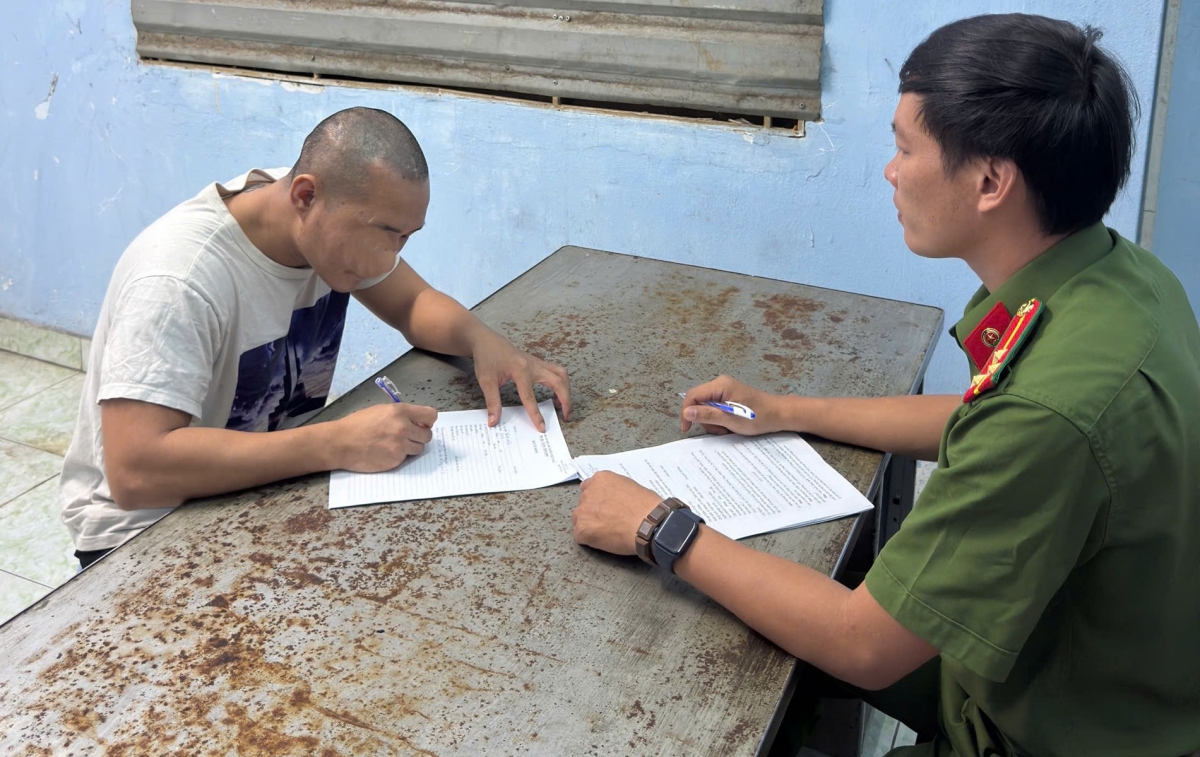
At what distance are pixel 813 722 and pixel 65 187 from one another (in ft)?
10.7

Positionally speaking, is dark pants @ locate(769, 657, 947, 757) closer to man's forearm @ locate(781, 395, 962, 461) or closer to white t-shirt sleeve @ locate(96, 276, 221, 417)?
man's forearm @ locate(781, 395, 962, 461)

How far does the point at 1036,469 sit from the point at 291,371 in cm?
123

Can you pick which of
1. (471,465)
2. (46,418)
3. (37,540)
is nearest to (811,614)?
(471,465)

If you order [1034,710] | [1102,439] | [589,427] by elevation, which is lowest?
[1034,710]

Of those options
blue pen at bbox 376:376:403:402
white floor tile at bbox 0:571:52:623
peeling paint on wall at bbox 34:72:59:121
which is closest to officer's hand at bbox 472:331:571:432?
blue pen at bbox 376:376:403:402

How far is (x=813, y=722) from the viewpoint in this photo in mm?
1500

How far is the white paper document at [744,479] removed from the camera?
4.27 feet

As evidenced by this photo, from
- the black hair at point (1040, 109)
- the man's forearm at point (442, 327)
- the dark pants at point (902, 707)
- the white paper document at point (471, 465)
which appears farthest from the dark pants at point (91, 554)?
the black hair at point (1040, 109)

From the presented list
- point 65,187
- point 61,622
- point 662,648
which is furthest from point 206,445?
point 65,187

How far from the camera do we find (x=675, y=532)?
1168mm

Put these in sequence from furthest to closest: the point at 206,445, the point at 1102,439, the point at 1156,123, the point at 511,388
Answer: the point at 1156,123 → the point at 511,388 → the point at 206,445 → the point at 1102,439

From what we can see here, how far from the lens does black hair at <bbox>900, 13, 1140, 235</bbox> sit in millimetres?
1018

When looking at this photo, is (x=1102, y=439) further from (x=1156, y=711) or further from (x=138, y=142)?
(x=138, y=142)

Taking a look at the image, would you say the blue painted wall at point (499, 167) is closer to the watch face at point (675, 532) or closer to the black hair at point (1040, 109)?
the black hair at point (1040, 109)
